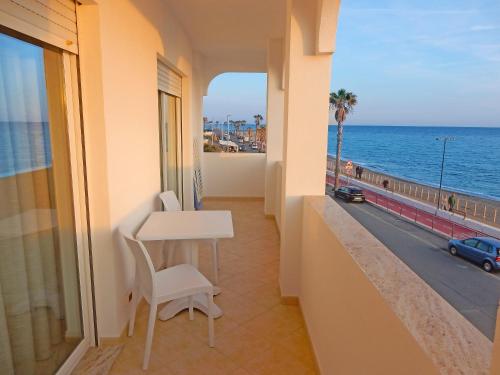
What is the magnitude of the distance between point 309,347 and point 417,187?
2664 centimetres

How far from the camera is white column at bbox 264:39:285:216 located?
18.5 feet

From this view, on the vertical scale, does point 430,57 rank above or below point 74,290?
above

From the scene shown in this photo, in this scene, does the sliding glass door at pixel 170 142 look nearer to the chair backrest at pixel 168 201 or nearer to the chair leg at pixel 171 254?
the chair backrest at pixel 168 201

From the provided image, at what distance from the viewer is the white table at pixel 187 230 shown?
2.46 m

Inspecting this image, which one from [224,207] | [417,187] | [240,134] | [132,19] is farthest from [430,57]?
[132,19]

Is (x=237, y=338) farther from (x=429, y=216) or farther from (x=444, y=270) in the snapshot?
(x=429, y=216)

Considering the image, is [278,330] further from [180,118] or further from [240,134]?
[240,134]

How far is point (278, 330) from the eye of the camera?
2.58m

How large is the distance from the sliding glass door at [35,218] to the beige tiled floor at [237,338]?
498 millimetres

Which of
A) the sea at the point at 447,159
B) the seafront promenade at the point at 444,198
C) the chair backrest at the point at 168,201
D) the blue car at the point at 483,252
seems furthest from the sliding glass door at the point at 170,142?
the seafront promenade at the point at 444,198

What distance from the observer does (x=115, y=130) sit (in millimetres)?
2371

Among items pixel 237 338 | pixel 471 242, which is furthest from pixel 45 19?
pixel 471 242

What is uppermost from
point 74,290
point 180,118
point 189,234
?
point 180,118

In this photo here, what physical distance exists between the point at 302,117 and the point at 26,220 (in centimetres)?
199
